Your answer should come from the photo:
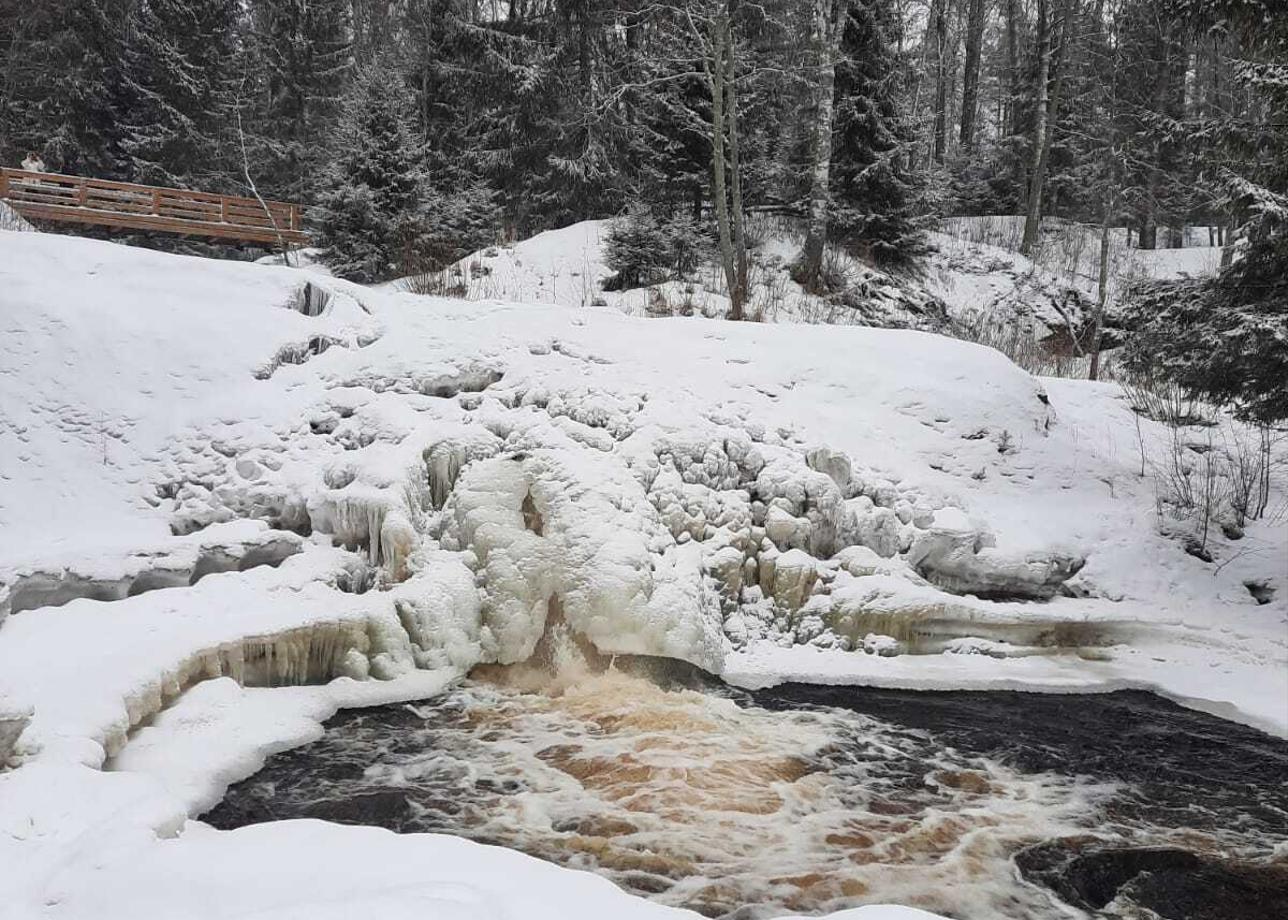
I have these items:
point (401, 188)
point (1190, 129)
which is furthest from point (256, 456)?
point (401, 188)

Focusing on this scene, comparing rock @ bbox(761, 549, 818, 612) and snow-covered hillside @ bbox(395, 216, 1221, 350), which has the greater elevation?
snow-covered hillside @ bbox(395, 216, 1221, 350)

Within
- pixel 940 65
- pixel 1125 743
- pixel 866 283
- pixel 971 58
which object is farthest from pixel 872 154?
pixel 1125 743

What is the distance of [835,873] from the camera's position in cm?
389

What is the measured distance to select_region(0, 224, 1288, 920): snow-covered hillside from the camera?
18.4ft

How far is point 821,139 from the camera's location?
16.2 m

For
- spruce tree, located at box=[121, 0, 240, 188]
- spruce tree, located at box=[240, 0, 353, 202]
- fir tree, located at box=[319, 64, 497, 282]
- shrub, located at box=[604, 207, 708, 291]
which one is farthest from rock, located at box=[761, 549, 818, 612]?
spruce tree, located at box=[121, 0, 240, 188]

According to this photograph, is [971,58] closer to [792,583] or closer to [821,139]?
[821,139]

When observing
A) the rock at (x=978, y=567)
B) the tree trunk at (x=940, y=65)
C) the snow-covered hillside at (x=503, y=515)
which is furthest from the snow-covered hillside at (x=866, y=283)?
the rock at (x=978, y=567)

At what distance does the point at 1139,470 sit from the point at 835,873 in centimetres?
652

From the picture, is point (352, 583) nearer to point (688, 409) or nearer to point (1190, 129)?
point (688, 409)

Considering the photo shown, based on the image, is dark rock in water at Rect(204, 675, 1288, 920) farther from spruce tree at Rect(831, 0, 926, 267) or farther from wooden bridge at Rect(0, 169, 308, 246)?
spruce tree at Rect(831, 0, 926, 267)

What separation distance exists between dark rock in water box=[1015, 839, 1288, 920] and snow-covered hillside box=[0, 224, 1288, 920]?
216 cm

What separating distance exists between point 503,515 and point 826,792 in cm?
339

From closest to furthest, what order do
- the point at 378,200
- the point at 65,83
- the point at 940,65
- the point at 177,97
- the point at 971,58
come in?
the point at 378,200 → the point at 65,83 → the point at 177,97 → the point at 971,58 → the point at 940,65
